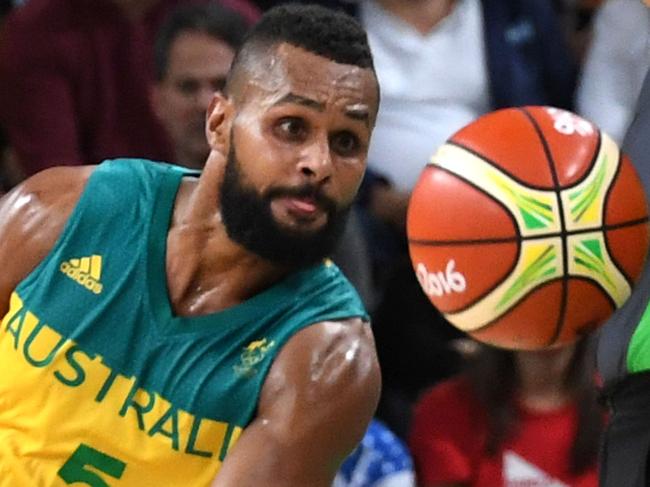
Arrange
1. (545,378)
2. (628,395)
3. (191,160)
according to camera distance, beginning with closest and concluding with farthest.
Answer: (628,395) < (545,378) < (191,160)

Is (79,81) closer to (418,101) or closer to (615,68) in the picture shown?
(418,101)

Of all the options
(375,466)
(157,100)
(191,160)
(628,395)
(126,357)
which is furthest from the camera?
(157,100)

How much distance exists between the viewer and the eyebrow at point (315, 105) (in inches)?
79.0

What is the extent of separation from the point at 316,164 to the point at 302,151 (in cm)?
3

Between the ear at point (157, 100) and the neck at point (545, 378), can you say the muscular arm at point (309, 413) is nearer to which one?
the neck at point (545, 378)

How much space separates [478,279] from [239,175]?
0.42 m

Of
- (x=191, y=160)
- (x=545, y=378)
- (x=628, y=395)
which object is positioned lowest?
(x=545, y=378)

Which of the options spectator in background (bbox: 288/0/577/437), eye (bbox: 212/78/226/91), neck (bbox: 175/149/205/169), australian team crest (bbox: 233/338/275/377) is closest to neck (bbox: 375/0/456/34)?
spectator in background (bbox: 288/0/577/437)

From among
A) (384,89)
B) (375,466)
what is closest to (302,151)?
(375,466)

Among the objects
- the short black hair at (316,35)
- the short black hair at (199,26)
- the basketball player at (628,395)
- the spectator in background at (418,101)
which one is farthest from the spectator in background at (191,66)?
the basketball player at (628,395)

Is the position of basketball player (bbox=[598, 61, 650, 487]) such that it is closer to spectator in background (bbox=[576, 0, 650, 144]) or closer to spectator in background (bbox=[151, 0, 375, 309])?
spectator in background (bbox=[151, 0, 375, 309])

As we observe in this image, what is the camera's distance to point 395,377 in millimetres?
3215

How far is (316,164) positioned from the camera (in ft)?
6.52

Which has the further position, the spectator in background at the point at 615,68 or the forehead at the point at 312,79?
the spectator in background at the point at 615,68
